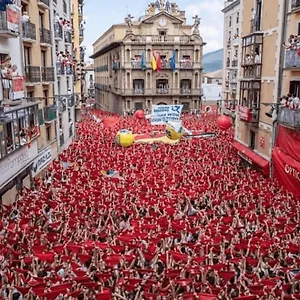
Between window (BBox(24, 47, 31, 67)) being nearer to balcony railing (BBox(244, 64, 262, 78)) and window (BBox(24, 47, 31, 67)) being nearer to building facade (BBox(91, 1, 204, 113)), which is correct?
balcony railing (BBox(244, 64, 262, 78))

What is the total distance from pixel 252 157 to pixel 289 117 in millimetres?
4979

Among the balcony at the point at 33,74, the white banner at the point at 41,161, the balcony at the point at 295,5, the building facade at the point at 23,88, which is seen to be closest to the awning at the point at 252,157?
the balcony at the point at 295,5

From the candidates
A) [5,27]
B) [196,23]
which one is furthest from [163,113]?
[196,23]

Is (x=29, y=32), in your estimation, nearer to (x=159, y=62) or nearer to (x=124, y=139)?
(x=124, y=139)

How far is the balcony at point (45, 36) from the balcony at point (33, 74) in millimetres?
2010

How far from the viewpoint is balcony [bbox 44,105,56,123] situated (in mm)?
23859

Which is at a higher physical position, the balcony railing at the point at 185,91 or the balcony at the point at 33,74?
the balcony at the point at 33,74

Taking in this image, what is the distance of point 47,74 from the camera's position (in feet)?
79.7

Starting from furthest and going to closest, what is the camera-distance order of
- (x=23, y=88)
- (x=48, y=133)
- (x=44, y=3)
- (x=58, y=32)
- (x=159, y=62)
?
(x=159, y=62) < (x=58, y=32) < (x=48, y=133) < (x=44, y=3) < (x=23, y=88)

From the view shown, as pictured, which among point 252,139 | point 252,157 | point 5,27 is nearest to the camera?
point 5,27

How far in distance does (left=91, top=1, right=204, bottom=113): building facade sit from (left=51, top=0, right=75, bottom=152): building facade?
19.6 meters

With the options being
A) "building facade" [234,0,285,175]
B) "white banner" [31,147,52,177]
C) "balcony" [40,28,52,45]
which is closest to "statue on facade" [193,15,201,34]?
"building facade" [234,0,285,175]

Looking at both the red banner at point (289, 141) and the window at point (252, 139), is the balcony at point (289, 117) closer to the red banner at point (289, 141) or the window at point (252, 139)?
the red banner at point (289, 141)

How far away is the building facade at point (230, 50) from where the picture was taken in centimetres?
4445
